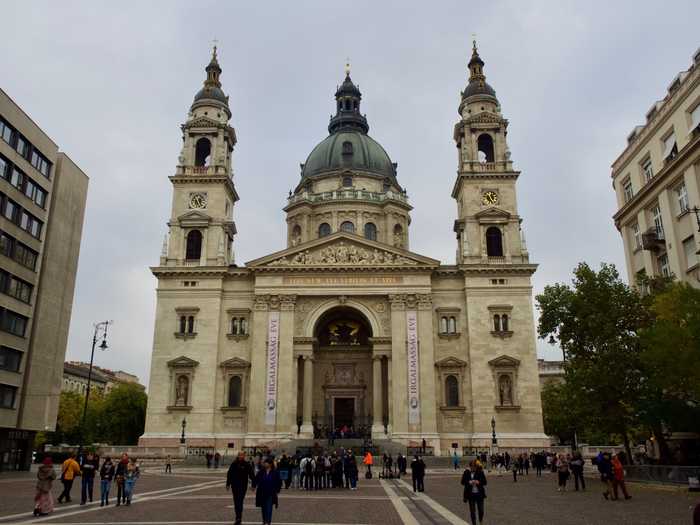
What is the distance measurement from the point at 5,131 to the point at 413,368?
3152 cm

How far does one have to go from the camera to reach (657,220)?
114 ft

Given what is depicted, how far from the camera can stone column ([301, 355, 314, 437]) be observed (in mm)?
47441

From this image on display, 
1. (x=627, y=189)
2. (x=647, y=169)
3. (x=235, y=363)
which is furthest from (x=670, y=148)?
(x=235, y=363)

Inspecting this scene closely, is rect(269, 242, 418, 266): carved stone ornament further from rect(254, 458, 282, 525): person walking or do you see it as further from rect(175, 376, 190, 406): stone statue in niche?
rect(254, 458, 282, 525): person walking

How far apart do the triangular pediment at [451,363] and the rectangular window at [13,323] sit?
28899 millimetres

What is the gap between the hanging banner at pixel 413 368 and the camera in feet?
154

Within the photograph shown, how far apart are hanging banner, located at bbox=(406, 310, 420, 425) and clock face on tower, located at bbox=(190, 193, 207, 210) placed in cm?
1996

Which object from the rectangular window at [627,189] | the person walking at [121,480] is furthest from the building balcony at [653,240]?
the person walking at [121,480]

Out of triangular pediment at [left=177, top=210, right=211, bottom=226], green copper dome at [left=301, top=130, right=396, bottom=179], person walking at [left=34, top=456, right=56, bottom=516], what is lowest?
person walking at [left=34, top=456, right=56, bottom=516]

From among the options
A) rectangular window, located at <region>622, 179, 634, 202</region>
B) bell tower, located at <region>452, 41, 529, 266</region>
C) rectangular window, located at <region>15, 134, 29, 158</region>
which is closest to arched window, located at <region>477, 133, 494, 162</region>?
bell tower, located at <region>452, 41, 529, 266</region>

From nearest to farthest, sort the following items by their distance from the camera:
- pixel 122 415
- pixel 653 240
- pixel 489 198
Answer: pixel 653 240 → pixel 489 198 → pixel 122 415

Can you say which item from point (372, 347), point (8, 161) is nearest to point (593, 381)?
point (372, 347)

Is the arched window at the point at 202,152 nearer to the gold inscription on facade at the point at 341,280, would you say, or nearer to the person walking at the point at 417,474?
the gold inscription on facade at the point at 341,280

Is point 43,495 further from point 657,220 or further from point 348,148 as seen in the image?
point 348,148
